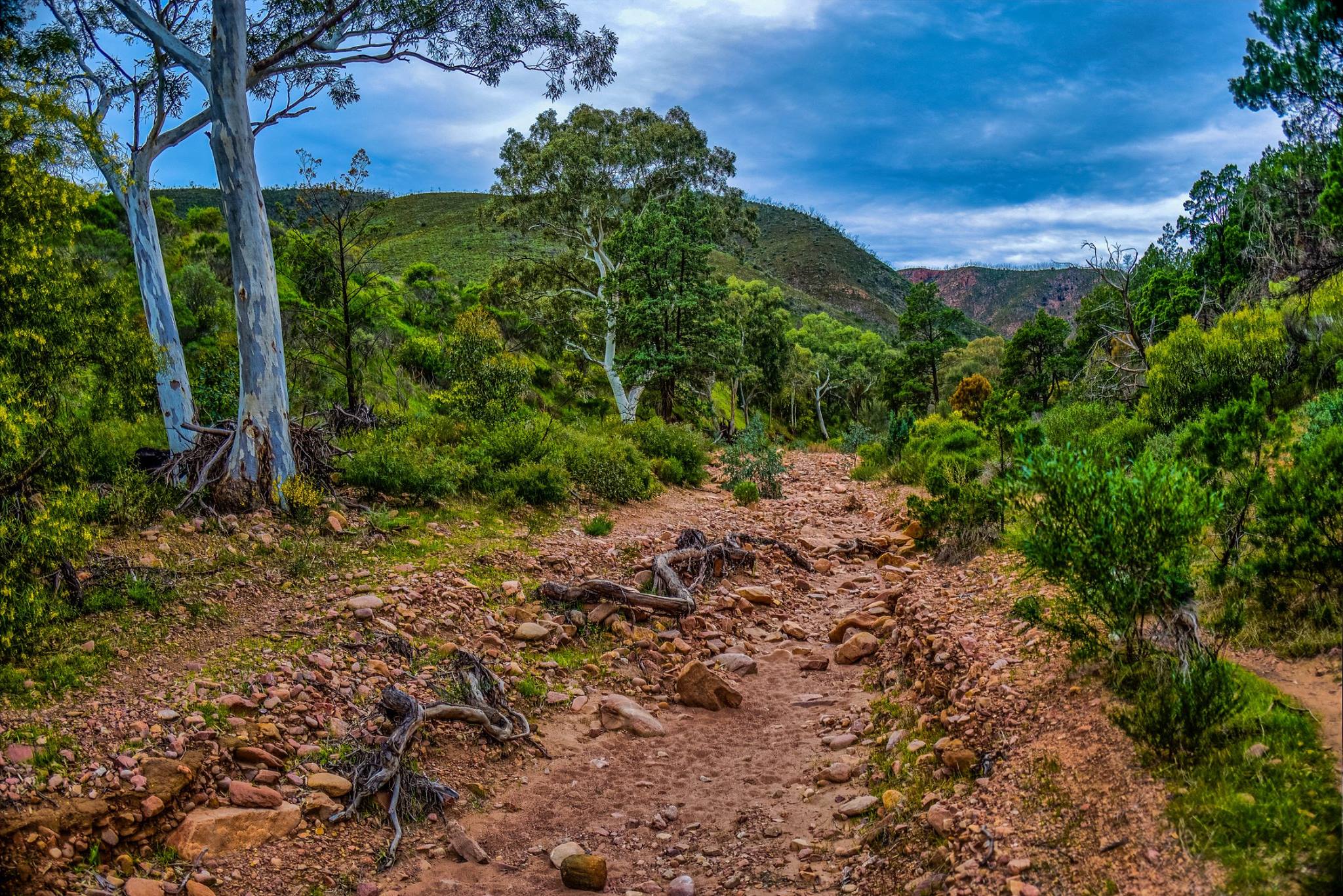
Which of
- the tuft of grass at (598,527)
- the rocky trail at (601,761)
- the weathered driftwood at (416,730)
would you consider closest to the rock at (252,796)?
the rocky trail at (601,761)

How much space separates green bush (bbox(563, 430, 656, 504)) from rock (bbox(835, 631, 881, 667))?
516cm

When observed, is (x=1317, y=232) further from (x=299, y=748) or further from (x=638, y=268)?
(x=299, y=748)

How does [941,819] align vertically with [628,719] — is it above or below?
above

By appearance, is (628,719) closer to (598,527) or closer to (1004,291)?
(598,527)

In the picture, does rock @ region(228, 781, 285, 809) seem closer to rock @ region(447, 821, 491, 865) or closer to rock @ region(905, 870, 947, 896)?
rock @ region(447, 821, 491, 865)

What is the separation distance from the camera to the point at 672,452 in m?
15.2

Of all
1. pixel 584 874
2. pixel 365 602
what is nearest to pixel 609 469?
pixel 365 602

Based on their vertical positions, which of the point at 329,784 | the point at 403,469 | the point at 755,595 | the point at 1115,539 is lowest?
the point at 755,595

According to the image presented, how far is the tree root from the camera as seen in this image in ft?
24.8

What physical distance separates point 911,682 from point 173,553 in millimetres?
6614

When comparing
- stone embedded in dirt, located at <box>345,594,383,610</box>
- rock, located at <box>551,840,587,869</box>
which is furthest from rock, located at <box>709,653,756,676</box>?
stone embedded in dirt, located at <box>345,594,383,610</box>

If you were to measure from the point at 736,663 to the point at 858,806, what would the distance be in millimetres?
2583

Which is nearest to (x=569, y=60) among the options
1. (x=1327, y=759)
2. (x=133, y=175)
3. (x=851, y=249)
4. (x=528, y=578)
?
(x=133, y=175)

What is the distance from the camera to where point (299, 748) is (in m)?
4.46
